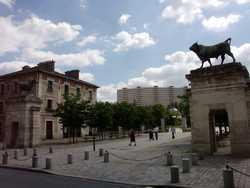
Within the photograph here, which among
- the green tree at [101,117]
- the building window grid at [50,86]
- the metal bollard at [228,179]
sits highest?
the building window grid at [50,86]

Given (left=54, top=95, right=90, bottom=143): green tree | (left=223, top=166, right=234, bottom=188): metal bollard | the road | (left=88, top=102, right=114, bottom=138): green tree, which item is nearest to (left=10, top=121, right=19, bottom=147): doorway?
(left=54, top=95, right=90, bottom=143): green tree

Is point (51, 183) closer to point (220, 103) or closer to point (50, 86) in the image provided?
point (220, 103)

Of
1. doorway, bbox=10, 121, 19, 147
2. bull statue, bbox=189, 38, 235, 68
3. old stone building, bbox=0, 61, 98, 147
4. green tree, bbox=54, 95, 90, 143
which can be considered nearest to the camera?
bull statue, bbox=189, 38, 235, 68

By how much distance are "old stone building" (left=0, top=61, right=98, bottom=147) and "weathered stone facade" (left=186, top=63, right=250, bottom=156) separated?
17.4m

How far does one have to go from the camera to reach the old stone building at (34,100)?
27.6 meters

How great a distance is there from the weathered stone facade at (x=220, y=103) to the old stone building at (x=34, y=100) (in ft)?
57.0

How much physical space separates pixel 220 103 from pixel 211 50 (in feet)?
10.1

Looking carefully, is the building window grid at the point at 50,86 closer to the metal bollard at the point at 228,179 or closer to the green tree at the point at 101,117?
the green tree at the point at 101,117

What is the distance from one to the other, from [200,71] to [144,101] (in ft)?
460

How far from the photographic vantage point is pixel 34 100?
28219mm

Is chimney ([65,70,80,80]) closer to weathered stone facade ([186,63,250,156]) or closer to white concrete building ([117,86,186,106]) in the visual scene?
weathered stone facade ([186,63,250,156])

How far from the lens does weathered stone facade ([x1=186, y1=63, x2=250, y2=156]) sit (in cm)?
1468

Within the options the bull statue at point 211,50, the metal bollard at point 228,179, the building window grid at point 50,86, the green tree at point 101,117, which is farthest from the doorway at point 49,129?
the metal bollard at point 228,179

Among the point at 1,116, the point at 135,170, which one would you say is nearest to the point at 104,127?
the point at 1,116
